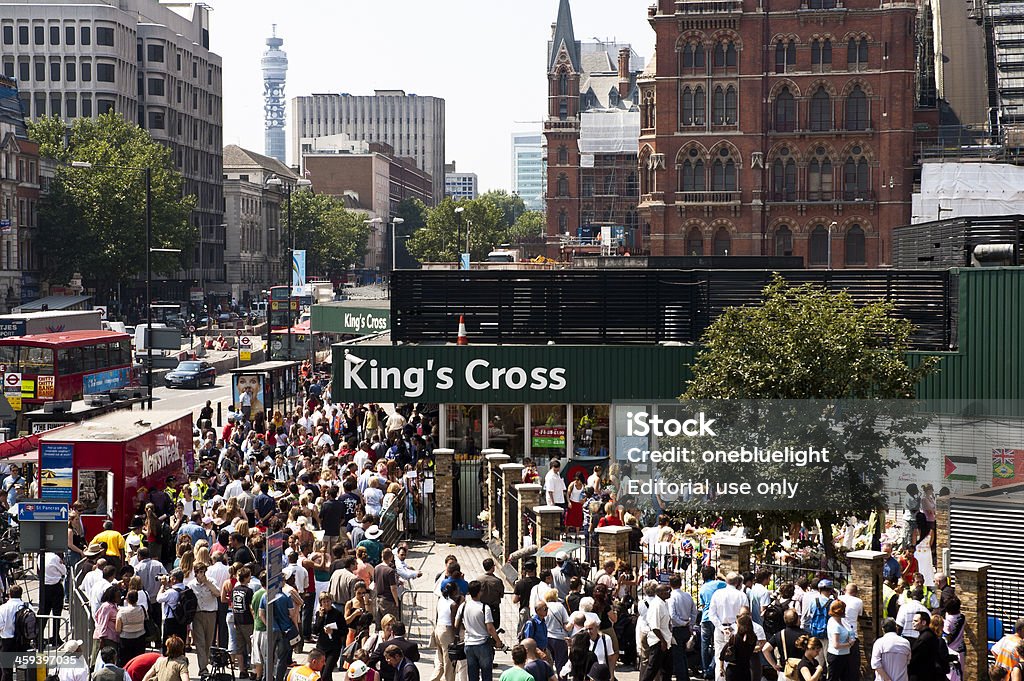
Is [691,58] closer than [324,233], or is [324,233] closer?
[691,58]

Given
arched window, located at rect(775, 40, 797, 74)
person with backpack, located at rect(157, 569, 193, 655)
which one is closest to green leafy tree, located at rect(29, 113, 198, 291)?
arched window, located at rect(775, 40, 797, 74)

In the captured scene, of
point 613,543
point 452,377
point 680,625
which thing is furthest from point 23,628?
point 452,377

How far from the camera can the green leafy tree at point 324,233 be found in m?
161

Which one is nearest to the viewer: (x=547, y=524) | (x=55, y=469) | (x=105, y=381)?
(x=547, y=524)

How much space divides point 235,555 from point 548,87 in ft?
448

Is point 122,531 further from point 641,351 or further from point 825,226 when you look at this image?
point 825,226

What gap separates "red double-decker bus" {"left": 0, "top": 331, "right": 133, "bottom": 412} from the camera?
150 ft

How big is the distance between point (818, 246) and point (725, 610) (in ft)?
242

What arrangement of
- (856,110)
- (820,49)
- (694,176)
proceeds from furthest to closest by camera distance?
1. (694,176)
2. (856,110)
3. (820,49)

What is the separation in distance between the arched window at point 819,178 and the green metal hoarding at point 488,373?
203 ft

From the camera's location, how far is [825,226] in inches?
3401

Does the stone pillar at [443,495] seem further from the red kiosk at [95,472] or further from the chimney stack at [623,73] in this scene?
the chimney stack at [623,73]

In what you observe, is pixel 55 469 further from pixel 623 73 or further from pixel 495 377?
pixel 623 73

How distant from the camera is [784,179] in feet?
285
